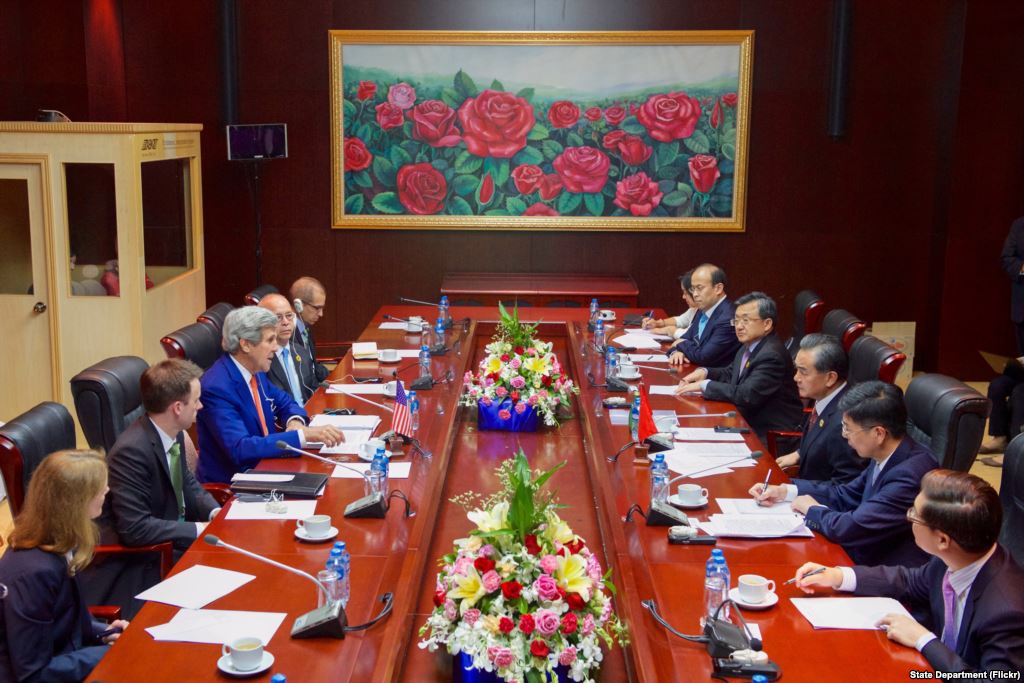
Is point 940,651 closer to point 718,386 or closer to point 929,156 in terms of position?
point 718,386

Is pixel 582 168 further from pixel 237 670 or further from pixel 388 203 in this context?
pixel 237 670

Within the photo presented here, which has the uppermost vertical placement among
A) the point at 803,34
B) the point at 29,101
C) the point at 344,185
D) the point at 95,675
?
the point at 803,34

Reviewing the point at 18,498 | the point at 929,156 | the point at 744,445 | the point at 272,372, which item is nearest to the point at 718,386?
the point at 744,445

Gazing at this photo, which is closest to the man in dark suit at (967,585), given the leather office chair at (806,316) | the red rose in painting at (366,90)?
the leather office chair at (806,316)

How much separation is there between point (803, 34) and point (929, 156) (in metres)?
1.44

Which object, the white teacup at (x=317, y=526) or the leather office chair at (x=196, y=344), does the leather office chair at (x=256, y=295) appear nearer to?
the leather office chair at (x=196, y=344)

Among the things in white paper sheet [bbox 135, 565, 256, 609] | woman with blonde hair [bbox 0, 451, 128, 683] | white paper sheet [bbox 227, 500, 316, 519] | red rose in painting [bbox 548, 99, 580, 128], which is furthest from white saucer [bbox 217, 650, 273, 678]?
red rose in painting [bbox 548, 99, 580, 128]

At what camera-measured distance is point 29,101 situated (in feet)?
26.8

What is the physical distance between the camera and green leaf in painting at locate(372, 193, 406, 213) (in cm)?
909

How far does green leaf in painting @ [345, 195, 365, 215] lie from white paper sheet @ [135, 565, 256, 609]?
6.07m

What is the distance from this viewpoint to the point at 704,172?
29.6 feet

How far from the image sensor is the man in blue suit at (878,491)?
141 inches

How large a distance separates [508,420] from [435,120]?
452 centimetres

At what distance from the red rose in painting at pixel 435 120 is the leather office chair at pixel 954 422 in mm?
5452
